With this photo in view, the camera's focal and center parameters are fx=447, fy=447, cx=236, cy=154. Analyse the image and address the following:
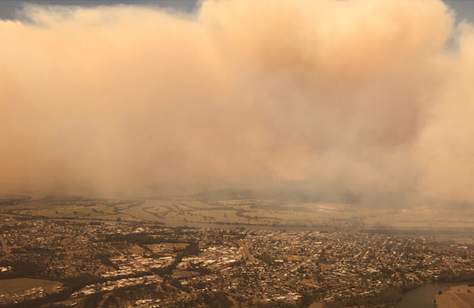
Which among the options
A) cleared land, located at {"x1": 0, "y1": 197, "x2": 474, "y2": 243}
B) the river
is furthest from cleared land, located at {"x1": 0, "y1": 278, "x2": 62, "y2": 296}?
cleared land, located at {"x1": 0, "y1": 197, "x2": 474, "y2": 243}

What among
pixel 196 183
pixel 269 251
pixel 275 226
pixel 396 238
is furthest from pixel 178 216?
pixel 196 183

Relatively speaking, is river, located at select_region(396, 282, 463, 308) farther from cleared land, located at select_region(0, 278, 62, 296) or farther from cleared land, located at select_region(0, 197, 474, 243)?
cleared land, located at select_region(0, 278, 62, 296)

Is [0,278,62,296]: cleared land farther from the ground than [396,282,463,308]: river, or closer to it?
closer to it

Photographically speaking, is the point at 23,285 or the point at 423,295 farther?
the point at 423,295

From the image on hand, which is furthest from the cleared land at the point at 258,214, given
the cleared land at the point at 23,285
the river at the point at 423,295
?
the cleared land at the point at 23,285

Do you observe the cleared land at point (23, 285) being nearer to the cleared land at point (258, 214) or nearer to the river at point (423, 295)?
the river at point (423, 295)

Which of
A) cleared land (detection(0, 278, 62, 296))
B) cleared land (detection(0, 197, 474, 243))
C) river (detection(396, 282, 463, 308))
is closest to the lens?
cleared land (detection(0, 278, 62, 296))

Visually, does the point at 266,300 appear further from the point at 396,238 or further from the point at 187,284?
the point at 396,238

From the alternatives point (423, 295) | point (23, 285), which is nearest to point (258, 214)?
point (423, 295)

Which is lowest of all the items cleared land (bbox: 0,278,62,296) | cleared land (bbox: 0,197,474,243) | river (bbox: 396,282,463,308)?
cleared land (bbox: 0,278,62,296)

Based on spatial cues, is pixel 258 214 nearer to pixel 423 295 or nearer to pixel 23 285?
pixel 423 295

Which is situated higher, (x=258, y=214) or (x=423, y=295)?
(x=258, y=214)
